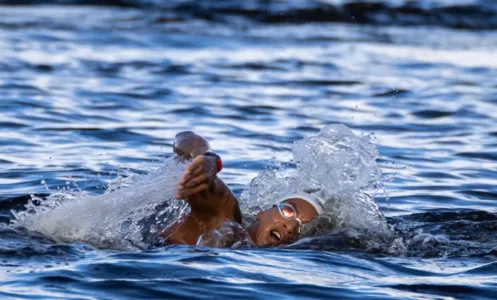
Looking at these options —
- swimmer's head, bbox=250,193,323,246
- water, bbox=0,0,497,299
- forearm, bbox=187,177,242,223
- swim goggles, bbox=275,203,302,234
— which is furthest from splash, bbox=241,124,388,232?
forearm, bbox=187,177,242,223

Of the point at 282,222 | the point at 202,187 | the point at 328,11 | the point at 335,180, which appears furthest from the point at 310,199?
the point at 328,11

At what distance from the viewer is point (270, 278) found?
6473 mm

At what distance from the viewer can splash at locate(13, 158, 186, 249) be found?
7.56 meters

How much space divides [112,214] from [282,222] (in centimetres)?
124

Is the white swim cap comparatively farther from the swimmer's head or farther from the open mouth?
the open mouth

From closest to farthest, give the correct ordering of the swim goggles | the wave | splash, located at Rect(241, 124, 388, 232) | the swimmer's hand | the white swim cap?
the swimmer's hand < the swim goggles < the white swim cap < splash, located at Rect(241, 124, 388, 232) < the wave

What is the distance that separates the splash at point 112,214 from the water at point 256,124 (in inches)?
1.6

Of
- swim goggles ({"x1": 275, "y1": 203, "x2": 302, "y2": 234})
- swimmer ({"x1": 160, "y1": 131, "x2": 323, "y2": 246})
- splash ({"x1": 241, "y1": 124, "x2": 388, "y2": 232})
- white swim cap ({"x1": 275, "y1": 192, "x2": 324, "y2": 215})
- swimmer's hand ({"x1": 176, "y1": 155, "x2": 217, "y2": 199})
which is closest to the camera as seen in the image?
swimmer's hand ({"x1": 176, "y1": 155, "x2": 217, "y2": 199})

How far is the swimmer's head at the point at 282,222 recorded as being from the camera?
24.7 ft

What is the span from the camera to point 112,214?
788cm

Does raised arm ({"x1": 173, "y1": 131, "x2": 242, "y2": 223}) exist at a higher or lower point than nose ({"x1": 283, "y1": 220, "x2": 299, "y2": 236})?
higher

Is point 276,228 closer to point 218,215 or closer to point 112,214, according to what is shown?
point 218,215

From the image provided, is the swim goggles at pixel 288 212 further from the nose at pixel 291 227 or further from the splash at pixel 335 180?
the splash at pixel 335 180

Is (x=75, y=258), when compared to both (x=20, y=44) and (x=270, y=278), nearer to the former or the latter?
(x=270, y=278)
